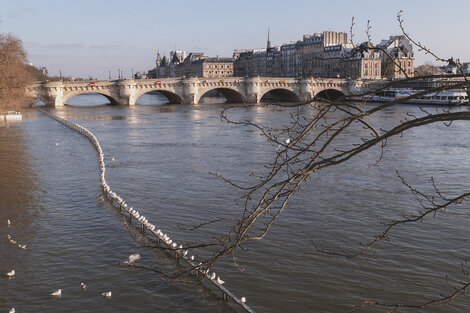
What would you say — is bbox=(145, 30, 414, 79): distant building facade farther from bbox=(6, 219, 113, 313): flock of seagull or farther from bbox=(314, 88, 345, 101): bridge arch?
bbox=(6, 219, 113, 313): flock of seagull

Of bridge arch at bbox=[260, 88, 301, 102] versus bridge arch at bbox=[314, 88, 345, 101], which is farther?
bridge arch at bbox=[260, 88, 301, 102]

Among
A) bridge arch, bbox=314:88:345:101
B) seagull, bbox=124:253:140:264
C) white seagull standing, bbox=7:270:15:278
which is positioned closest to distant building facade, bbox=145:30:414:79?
bridge arch, bbox=314:88:345:101

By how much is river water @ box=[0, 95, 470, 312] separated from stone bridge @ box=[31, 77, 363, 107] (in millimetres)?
47572

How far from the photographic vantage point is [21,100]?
5278 centimetres

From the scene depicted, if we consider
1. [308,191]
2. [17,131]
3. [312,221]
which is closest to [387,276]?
[312,221]

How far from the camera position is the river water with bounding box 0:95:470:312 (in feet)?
36.0

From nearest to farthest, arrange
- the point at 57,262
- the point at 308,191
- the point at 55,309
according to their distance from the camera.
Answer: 1. the point at 55,309
2. the point at 57,262
3. the point at 308,191

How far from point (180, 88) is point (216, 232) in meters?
73.2

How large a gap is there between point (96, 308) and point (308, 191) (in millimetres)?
11763

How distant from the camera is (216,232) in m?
15.0

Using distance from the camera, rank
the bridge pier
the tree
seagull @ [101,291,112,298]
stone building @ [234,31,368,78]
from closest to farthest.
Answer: seagull @ [101,291,112,298], the tree, the bridge pier, stone building @ [234,31,368,78]

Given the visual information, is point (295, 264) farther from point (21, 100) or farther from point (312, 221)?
point (21, 100)

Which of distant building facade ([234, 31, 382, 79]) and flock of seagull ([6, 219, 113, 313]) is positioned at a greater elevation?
distant building facade ([234, 31, 382, 79])

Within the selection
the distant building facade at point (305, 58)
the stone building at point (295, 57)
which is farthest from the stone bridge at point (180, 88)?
the stone building at point (295, 57)
